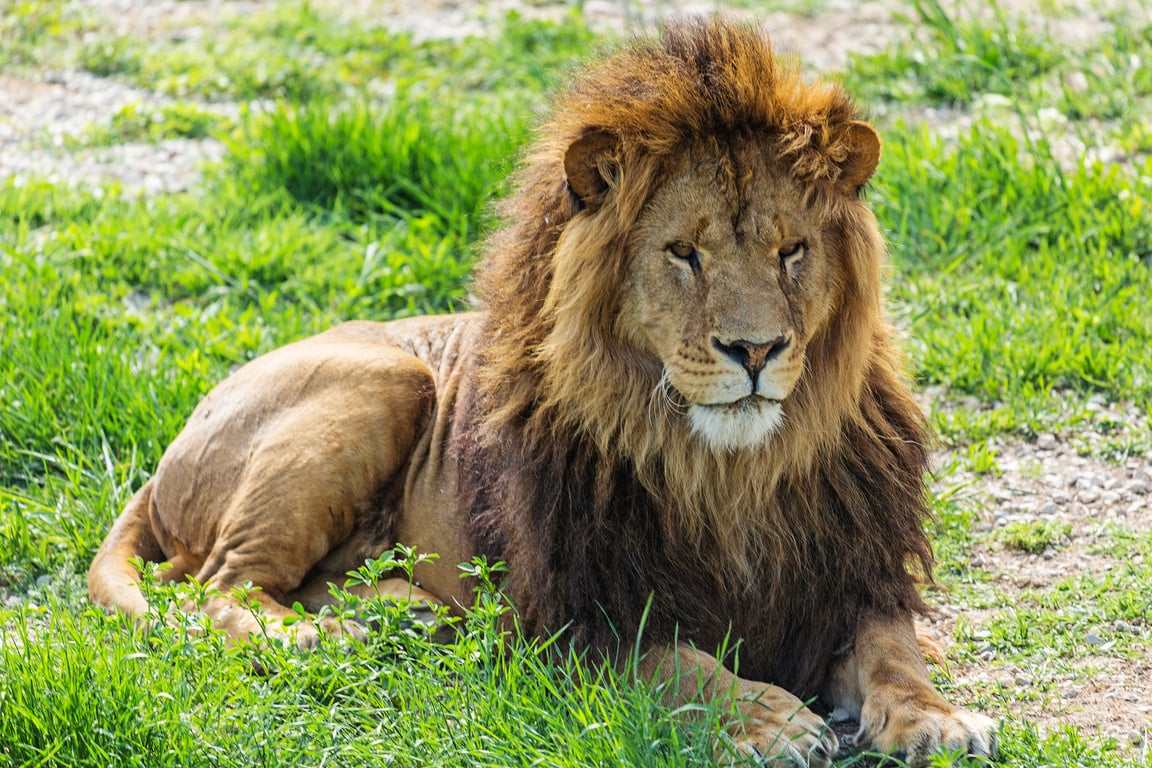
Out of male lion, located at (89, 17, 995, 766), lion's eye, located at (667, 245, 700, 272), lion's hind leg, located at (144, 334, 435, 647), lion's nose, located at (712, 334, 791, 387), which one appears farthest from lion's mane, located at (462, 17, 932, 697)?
lion's hind leg, located at (144, 334, 435, 647)

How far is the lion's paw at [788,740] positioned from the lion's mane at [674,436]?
0.30 meters

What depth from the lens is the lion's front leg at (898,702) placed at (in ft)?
10.3

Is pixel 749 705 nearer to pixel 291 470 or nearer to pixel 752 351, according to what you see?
pixel 752 351

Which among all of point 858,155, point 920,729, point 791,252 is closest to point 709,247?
point 791,252

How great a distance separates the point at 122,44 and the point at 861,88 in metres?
4.01

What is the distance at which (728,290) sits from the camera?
10.2 feet

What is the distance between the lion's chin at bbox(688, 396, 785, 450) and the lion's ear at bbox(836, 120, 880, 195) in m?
0.52

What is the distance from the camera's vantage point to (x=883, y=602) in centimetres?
360

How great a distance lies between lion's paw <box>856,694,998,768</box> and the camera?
10.3 feet

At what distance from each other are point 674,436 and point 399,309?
109 inches

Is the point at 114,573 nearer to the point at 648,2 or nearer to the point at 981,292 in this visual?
the point at 981,292

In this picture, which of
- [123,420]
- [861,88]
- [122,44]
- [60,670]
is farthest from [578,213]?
[122,44]

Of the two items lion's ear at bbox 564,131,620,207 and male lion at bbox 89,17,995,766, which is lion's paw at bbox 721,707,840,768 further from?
lion's ear at bbox 564,131,620,207

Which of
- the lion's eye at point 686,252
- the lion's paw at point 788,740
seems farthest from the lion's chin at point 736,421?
the lion's paw at point 788,740
